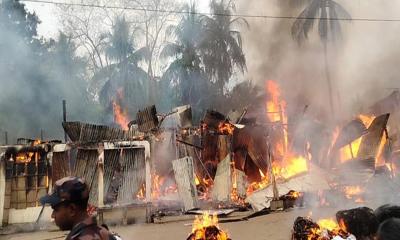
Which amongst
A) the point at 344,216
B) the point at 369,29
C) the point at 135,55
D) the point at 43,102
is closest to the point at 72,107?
the point at 43,102

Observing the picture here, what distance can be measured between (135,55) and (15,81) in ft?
44.6

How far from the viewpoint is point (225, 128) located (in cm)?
2017

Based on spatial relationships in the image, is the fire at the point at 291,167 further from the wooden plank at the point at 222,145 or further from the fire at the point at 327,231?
the fire at the point at 327,231

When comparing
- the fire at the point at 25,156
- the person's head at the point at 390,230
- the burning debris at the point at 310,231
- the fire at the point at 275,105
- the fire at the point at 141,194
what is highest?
the fire at the point at 275,105

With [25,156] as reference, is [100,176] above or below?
below

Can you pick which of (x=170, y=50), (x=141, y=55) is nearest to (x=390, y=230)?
(x=170, y=50)

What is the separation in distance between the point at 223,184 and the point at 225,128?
11.6 feet

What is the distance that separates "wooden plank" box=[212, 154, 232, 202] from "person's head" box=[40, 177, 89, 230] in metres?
14.7

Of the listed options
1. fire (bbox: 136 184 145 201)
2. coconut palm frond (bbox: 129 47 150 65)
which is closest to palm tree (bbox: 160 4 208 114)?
coconut palm frond (bbox: 129 47 150 65)

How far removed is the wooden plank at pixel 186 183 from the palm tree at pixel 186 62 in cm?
1776

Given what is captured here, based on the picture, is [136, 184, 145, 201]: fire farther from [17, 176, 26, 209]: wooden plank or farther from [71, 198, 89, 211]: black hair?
[71, 198, 89, 211]: black hair

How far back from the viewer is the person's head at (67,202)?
8.77 ft

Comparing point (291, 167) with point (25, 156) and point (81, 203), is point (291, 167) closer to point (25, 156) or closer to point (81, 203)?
point (25, 156)

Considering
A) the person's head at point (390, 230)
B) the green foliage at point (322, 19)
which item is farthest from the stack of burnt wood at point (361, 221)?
the green foliage at point (322, 19)
